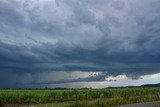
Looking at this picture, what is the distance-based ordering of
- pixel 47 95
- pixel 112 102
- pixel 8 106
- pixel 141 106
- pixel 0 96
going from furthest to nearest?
pixel 47 95 < pixel 0 96 < pixel 8 106 < pixel 112 102 < pixel 141 106

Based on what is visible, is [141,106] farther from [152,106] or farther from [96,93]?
[96,93]

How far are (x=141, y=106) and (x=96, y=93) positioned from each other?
39.9 meters

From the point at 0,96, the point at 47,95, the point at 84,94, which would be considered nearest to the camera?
the point at 0,96

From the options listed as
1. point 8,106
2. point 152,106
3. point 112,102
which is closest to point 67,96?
point 8,106

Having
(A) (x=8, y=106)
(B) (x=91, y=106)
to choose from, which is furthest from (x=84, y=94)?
(B) (x=91, y=106)

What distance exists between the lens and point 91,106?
3569cm

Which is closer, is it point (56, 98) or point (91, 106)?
point (91, 106)

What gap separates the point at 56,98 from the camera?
223ft

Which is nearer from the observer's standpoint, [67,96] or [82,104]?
[82,104]

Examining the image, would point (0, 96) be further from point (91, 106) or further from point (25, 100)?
point (91, 106)

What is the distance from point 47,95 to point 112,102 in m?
27.3

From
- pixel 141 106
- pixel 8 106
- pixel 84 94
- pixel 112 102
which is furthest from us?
pixel 84 94

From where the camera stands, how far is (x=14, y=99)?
200 ft

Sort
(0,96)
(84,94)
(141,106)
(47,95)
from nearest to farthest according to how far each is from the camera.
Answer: (141,106) < (0,96) < (47,95) < (84,94)
